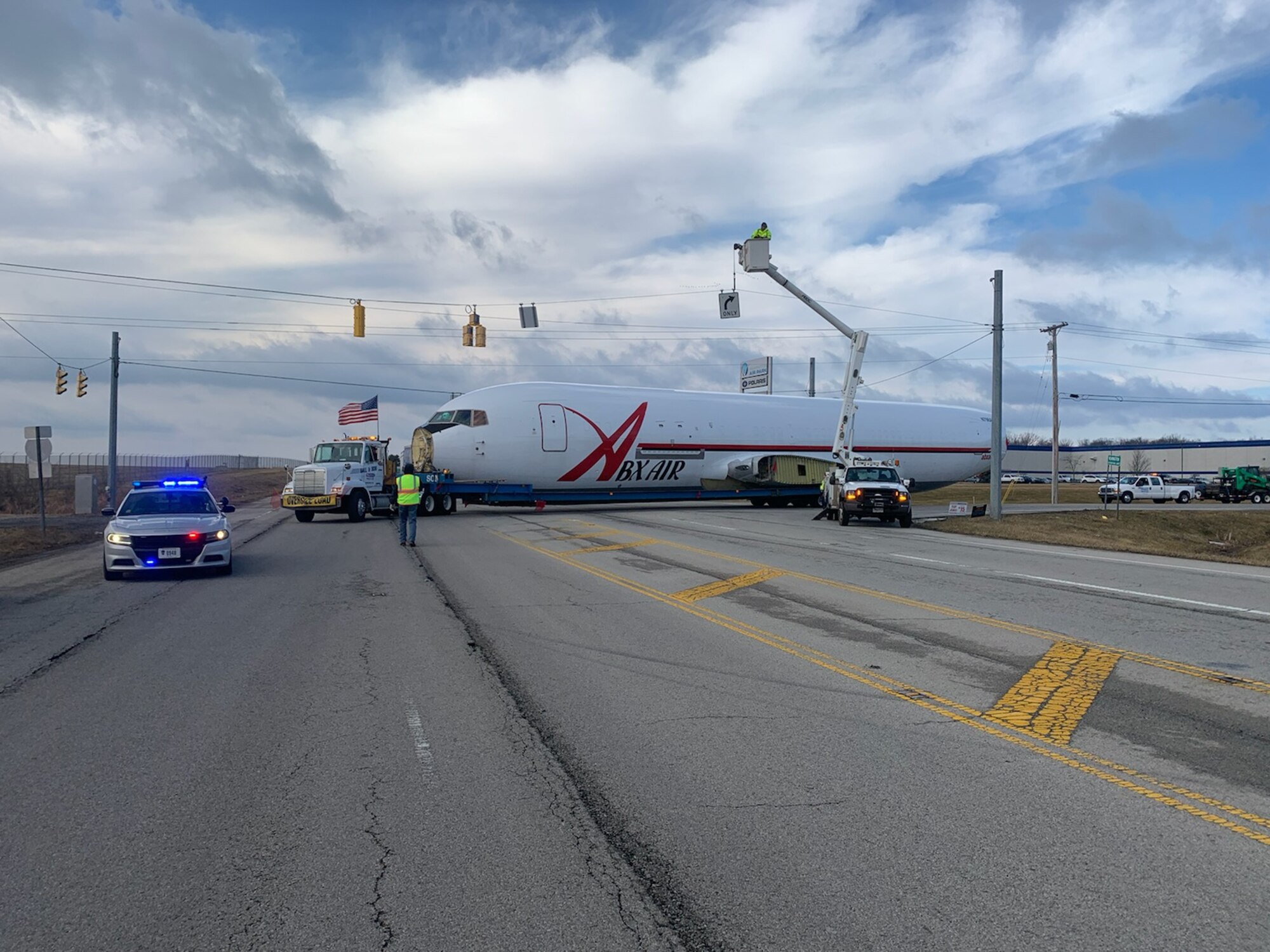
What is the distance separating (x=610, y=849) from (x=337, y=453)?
97.4 feet

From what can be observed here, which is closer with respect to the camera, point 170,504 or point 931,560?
point 170,504

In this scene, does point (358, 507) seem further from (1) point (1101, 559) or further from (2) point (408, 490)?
(1) point (1101, 559)

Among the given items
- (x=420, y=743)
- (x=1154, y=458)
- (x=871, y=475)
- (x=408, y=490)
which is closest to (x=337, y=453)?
(x=408, y=490)

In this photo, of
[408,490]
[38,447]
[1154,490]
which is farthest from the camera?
[1154,490]

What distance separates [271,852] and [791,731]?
3.37 meters

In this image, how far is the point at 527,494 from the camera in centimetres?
3672

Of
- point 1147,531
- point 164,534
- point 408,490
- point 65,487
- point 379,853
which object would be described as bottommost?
point 1147,531

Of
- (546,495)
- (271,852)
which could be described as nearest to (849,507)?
(546,495)

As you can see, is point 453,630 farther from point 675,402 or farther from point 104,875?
point 675,402

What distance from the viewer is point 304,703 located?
296 inches

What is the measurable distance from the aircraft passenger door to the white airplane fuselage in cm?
4

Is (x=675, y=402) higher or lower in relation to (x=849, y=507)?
higher

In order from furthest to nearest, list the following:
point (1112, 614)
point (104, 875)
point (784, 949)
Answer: point (1112, 614)
point (104, 875)
point (784, 949)

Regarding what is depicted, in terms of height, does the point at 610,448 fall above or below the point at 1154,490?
above
